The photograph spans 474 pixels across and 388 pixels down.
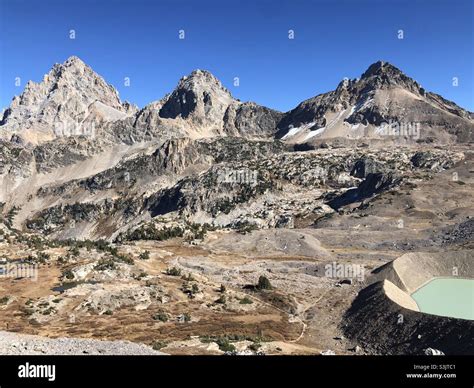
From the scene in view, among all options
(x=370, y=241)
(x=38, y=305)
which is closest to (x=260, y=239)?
(x=370, y=241)

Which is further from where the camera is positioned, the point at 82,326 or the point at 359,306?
the point at 359,306

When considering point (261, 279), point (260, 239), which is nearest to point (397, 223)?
point (260, 239)
